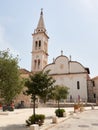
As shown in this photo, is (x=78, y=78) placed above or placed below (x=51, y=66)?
below

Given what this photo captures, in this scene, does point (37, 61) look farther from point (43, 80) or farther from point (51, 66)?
point (43, 80)

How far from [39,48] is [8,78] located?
5153 centimetres

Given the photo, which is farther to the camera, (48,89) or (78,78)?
(78,78)

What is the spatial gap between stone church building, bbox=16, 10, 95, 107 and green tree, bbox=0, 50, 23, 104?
3664cm

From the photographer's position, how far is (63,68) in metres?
61.0

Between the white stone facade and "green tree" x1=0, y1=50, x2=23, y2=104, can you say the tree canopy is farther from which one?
the white stone facade

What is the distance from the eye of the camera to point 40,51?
217 feet

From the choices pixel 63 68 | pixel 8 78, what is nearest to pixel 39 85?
pixel 8 78

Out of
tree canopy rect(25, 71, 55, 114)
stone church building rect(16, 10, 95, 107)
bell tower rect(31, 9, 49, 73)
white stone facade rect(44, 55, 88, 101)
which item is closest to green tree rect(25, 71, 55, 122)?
tree canopy rect(25, 71, 55, 114)

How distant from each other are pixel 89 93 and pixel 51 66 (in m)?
13.7

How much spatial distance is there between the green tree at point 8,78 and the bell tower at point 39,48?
154ft

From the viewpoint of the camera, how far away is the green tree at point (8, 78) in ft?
51.7

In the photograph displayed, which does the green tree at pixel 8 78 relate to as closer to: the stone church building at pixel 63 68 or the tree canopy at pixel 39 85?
the tree canopy at pixel 39 85

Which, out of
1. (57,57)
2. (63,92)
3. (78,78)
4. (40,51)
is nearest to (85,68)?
(78,78)
